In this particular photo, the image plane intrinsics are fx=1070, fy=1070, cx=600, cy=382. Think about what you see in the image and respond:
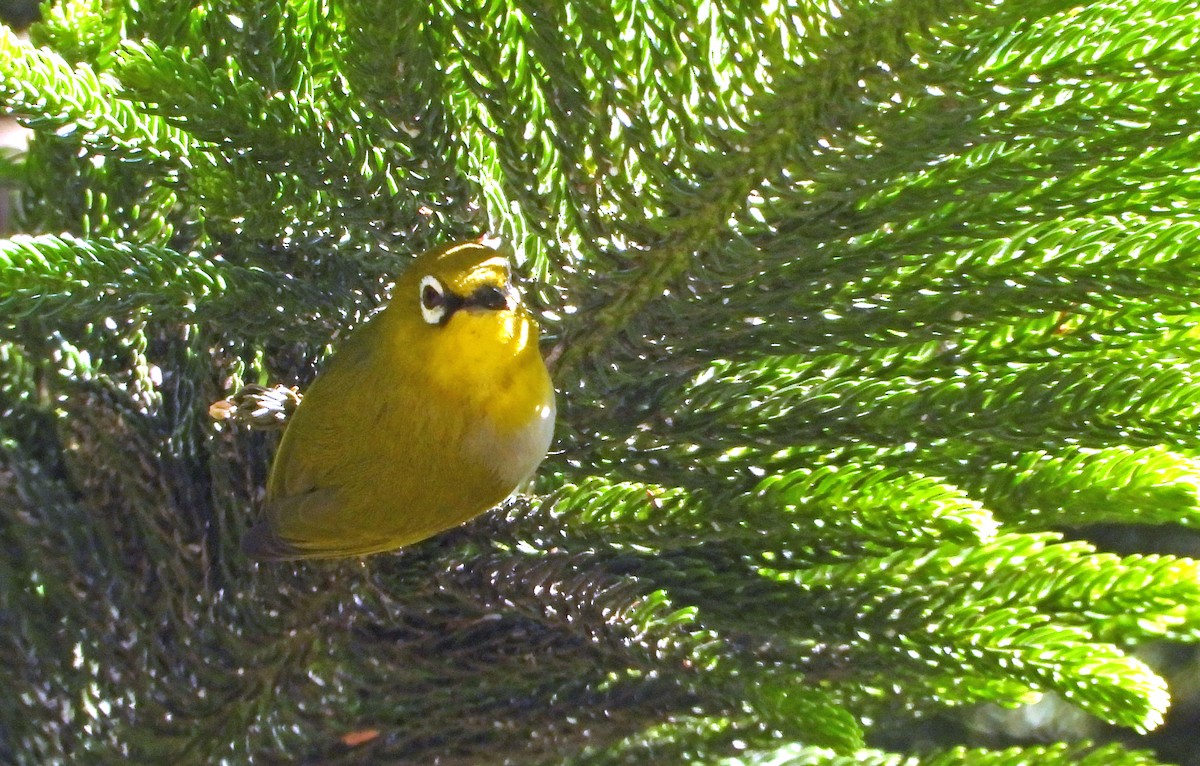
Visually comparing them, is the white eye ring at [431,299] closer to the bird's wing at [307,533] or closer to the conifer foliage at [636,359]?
the conifer foliage at [636,359]

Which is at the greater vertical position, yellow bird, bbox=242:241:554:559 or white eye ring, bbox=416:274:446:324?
white eye ring, bbox=416:274:446:324

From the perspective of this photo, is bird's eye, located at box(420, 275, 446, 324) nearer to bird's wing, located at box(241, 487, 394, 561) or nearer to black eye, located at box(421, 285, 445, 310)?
black eye, located at box(421, 285, 445, 310)

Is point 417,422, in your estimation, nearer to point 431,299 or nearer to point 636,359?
point 431,299

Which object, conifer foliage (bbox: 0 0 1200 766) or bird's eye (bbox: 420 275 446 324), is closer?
conifer foliage (bbox: 0 0 1200 766)

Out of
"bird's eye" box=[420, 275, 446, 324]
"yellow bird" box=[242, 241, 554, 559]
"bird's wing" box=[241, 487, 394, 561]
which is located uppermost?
"bird's eye" box=[420, 275, 446, 324]

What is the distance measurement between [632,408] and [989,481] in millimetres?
189

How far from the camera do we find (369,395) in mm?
737

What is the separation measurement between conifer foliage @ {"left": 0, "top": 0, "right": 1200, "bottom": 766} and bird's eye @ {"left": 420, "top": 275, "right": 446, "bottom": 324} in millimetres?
35

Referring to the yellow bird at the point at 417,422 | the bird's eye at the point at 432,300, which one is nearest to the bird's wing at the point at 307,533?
the yellow bird at the point at 417,422

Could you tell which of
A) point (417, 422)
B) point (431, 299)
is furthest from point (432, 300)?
point (417, 422)

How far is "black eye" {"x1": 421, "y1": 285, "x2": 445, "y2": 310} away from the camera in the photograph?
64 centimetres

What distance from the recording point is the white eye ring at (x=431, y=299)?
0.63 meters

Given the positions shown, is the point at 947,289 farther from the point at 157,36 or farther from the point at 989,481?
the point at 157,36

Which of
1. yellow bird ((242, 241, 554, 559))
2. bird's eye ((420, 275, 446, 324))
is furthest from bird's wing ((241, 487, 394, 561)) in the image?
bird's eye ((420, 275, 446, 324))
